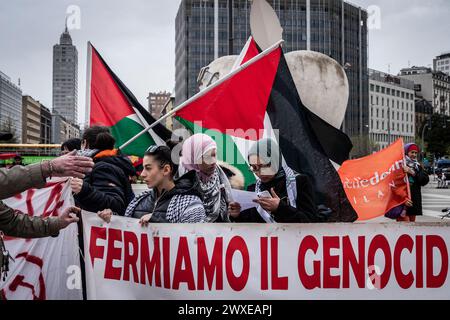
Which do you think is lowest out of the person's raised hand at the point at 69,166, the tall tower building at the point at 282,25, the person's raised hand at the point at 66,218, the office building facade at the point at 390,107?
the person's raised hand at the point at 66,218

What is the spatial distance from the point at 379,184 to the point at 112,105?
3.72m

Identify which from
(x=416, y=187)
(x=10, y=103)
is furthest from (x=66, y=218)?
(x=10, y=103)

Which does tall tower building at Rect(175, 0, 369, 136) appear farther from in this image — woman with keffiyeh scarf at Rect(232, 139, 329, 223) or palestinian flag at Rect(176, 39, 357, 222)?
woman with keffiyeh scarf at Rect(232, 139, 329, 223)

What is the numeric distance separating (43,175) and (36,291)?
1.44m

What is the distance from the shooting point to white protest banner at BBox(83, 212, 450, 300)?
10.7ft

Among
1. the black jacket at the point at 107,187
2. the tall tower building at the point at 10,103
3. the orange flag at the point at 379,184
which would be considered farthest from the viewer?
the tall tower building at the point at 10,103

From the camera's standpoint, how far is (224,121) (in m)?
4.18

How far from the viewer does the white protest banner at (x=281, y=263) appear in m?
3.27

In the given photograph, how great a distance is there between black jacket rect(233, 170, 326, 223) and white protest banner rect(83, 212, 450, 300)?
22cm

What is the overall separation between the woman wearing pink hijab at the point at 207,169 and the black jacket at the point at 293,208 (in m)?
0.17

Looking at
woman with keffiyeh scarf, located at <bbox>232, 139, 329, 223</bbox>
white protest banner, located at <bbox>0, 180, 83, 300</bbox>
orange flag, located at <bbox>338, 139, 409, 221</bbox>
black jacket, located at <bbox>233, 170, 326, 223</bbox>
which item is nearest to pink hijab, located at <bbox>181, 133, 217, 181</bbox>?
woman with keffiyeh scarf, located at <bbox>232, 139, 329, 223</bbox>

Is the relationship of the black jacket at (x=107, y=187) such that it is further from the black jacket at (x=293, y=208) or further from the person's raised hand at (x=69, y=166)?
the person's raised hand at (x=69, y=166)

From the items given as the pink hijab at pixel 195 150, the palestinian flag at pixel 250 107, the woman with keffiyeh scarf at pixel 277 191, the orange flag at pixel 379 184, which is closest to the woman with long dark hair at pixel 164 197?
the pink hijab at pixel 195 150
